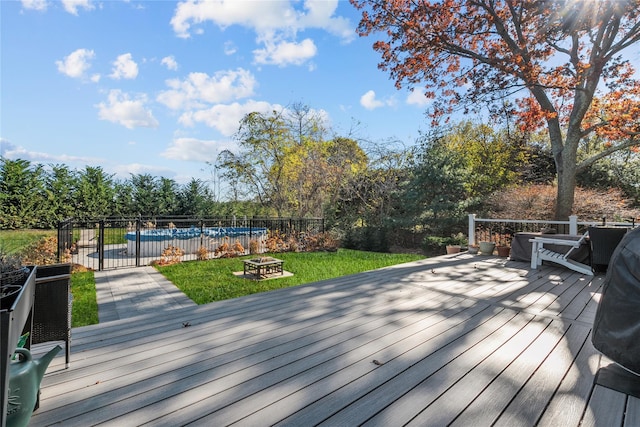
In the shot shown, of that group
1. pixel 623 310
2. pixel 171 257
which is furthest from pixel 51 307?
pixel 171 257

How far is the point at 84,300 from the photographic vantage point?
4176mm

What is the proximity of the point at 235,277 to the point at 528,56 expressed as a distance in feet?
27.2

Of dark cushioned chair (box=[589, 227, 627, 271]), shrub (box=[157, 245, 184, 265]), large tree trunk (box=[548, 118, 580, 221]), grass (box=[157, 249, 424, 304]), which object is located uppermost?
large tree trunk (box=[548, 118, 580, 221])

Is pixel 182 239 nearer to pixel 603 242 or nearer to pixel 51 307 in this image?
pixel 51 307

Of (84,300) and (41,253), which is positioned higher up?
(41,253)

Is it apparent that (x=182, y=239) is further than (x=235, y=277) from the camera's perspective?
Yes

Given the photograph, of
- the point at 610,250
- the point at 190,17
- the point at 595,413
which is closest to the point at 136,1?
the point at 190,17

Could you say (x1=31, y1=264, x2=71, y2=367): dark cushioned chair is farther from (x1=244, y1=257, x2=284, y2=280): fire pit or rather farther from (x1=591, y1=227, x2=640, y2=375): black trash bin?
(x1=244, y1=257, x2=284, y2=280): fire pit

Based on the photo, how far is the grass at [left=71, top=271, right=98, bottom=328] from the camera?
11.1ft

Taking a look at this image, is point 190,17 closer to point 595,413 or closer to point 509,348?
point 509,348

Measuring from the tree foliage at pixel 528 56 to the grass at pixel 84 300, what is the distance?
27.7 feet

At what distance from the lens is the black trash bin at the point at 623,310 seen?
64.8 inches

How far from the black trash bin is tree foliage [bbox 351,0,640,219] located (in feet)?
23.1

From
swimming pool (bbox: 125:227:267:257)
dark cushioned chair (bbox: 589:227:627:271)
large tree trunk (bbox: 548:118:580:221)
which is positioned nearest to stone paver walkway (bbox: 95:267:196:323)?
swimming pool (bbox: 125:227:267:257)
